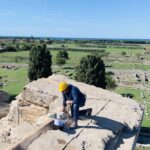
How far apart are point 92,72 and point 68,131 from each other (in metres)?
30.8

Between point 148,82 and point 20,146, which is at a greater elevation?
point 20,146

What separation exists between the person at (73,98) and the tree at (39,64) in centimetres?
3966

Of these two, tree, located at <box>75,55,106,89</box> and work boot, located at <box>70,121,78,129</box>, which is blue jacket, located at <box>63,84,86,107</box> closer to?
work boot, located at <box>70,121,78,129</box>

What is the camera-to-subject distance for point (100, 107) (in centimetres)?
1633

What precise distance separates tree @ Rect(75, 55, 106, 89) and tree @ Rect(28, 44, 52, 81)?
9.29 m

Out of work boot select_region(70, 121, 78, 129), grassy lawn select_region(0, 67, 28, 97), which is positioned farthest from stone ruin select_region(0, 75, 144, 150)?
grassy lawn select_region(0, 67, 28, 97)

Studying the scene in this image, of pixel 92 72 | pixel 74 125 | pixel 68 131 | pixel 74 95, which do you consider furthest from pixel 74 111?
pixel 92 72

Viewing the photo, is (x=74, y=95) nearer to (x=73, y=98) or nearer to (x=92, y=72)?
(x=73, y=98)

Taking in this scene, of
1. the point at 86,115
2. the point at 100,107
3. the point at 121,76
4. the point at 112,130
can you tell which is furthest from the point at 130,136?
the point at 121,76

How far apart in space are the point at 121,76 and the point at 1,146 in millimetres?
61365

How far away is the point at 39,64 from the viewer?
53.8m

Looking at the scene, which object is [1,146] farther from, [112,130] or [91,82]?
[91,82]

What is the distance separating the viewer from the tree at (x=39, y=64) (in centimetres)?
5312

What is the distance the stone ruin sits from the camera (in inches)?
447
